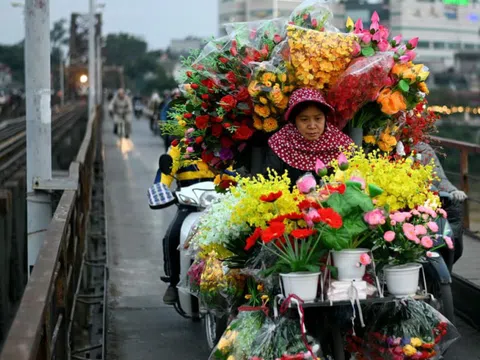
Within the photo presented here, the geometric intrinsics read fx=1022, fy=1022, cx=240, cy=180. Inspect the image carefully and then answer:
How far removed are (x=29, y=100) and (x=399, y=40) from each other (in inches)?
127

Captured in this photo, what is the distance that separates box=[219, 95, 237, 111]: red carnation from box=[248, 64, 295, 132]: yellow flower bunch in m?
0.15

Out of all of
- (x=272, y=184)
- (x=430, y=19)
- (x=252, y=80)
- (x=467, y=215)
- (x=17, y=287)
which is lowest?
(x=17, y=287)

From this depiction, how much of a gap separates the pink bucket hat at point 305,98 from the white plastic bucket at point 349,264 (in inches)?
44.3

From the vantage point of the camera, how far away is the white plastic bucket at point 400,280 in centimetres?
503

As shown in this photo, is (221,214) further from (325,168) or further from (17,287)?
(17,287)

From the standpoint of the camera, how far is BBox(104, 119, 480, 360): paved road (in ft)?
24.0

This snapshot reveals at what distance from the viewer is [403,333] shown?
521 centimetres

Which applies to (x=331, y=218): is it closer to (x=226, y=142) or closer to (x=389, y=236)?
(x=389, y=236)

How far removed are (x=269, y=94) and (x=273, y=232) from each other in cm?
142

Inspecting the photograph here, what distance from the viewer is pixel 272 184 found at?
16.7ft

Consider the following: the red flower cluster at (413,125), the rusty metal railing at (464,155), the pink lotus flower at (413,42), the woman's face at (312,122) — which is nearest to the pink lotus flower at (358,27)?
the pink lotus flower at (413,42)

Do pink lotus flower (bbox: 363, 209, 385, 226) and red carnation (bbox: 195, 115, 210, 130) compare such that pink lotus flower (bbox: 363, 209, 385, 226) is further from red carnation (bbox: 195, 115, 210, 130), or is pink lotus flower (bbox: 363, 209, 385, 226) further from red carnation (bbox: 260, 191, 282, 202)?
red carnation (bbox: 195, 115, 210, 130)

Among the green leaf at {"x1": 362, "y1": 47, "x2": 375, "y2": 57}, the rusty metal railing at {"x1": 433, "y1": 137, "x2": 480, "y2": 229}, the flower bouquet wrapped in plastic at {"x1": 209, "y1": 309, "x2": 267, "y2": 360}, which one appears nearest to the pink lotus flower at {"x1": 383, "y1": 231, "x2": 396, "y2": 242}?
the flower bouquet wrapped in plastic at {"x1": 209, "y1": 309, "x2": 267, "y2": 360}

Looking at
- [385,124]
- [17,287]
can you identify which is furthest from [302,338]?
[17,287]
